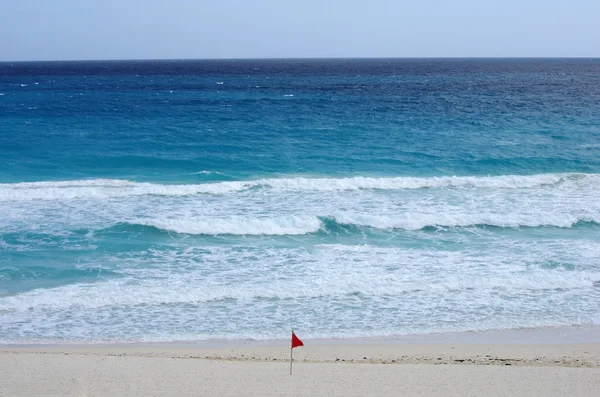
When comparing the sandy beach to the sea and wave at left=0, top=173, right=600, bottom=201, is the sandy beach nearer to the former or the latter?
the sea

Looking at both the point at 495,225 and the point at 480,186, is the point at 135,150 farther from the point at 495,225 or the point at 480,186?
the point at 495,225

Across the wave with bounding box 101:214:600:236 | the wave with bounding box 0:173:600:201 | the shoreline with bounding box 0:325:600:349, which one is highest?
the wave with bounding box 0:173:600:201

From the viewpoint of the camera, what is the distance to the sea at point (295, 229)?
1373 centimetres

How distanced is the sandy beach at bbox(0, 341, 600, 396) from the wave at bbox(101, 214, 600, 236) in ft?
26.3

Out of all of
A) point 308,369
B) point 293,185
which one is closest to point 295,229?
point 293,185

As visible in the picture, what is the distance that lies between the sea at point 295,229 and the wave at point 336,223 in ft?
0.23

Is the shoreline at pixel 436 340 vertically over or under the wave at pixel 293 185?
under

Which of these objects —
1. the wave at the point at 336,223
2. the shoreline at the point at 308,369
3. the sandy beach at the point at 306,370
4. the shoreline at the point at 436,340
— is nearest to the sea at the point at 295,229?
the wave at the point at 336,223

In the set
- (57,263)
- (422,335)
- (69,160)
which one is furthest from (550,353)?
(69,160)

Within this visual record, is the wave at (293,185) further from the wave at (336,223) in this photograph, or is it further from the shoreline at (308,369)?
the shoreline at (308,369)

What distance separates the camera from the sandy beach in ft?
32.3

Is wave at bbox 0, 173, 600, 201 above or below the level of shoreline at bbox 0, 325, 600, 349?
above

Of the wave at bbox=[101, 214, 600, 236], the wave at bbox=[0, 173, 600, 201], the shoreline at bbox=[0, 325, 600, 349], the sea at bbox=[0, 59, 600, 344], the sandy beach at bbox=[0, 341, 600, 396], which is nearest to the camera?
the sandy beach at bbox=[0, 341, 600, 396]

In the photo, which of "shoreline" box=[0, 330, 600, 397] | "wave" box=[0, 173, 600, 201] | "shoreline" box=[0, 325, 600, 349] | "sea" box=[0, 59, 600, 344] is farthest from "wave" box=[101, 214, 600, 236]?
"shoreline" box=[0, 330, 600, 397]
